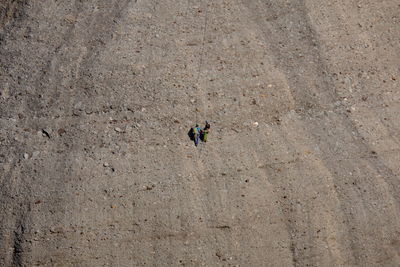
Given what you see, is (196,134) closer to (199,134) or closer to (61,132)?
(199,134)

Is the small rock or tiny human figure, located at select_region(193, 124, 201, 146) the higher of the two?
tiny human figure, located at select_region(193, 124, 201, 146)

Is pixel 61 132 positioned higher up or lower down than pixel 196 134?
lower down

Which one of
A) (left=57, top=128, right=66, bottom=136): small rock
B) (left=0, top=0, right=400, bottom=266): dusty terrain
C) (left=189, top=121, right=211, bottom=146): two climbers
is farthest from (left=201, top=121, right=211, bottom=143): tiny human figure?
(left=57, top=128, right=66, bottom=136): small rock

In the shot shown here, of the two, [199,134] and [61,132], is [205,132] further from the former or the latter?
[61,132]

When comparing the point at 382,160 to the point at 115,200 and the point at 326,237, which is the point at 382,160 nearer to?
the point at 326,237

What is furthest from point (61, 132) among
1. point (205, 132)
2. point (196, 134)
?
point (205, 132)

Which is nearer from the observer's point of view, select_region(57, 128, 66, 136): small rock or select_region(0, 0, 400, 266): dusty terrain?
select_region(0, 0, 400, 266): dusty terrain

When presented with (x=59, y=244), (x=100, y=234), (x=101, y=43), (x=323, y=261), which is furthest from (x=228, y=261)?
(x=101, y=43)

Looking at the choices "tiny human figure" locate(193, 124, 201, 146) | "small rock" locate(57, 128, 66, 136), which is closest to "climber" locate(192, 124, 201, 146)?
"tiny human figure" locate(193, 124, 201, 146)

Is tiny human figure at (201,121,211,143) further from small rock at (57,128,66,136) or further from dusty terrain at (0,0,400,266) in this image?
small rock at (57,128,66,136)
